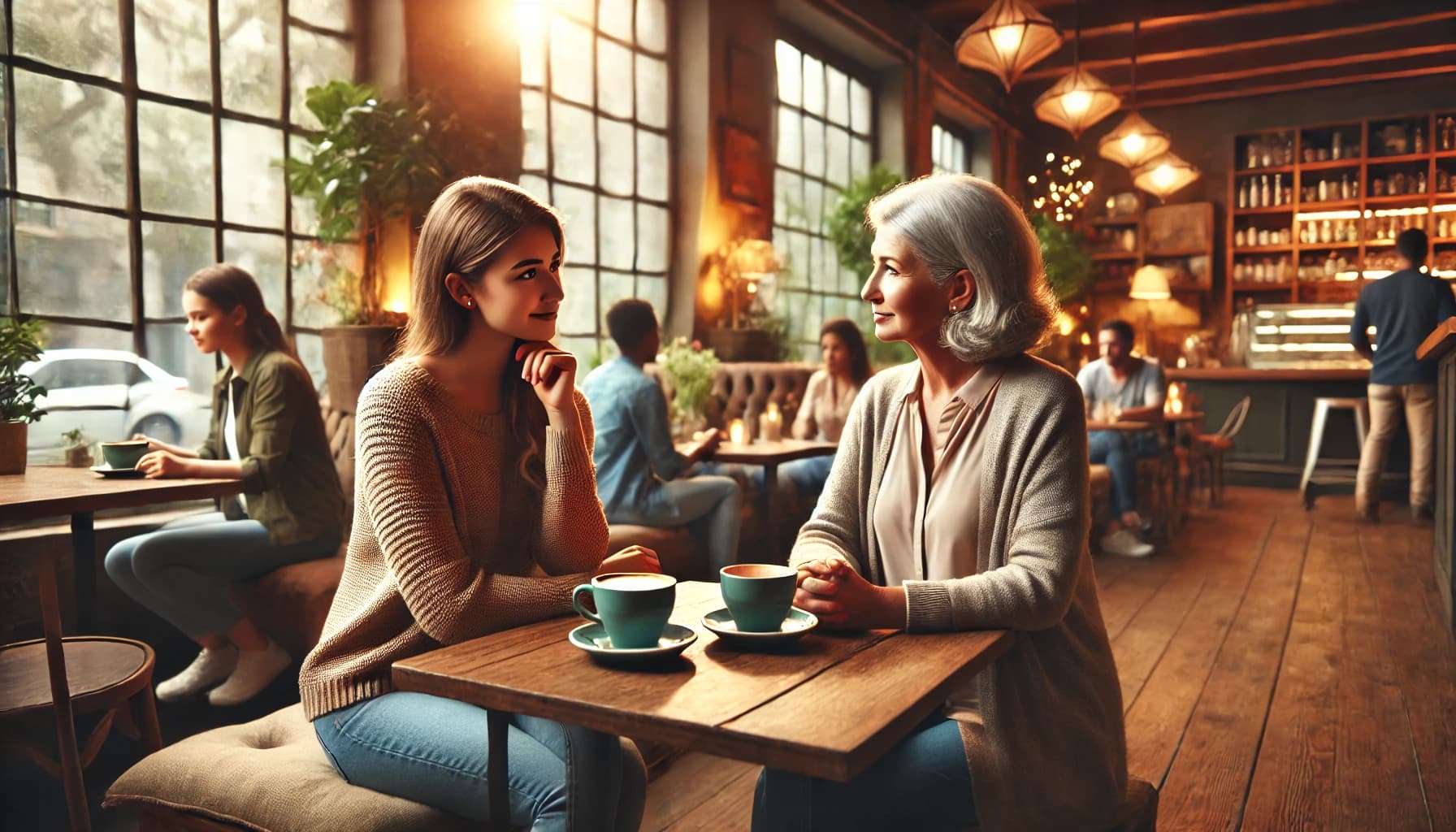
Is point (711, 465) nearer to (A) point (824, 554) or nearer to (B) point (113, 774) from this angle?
(B) point (113, 774)

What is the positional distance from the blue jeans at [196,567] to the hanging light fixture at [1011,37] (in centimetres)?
432

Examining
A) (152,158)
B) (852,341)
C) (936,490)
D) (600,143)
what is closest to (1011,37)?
(852,341)

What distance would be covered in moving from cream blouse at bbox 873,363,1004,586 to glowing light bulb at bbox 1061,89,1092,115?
540 cm

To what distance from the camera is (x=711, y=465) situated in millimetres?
5090

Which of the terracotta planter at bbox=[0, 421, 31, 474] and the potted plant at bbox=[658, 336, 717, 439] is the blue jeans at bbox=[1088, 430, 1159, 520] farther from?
the terracotta planter at bbox=[0, 421, 31, 474]

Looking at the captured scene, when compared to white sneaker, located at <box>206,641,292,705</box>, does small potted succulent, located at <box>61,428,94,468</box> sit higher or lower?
higher

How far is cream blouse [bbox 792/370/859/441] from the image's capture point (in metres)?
5.23

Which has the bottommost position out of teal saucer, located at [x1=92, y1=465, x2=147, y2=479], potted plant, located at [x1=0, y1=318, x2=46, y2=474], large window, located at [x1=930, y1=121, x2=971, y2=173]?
teal saucer, located at [x1=92, y1=465, x2=147, y2=479]

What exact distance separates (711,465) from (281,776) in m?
3.71

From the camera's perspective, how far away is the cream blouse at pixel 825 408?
17.2 ft

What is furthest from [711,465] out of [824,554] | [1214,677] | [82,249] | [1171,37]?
[1171,37]

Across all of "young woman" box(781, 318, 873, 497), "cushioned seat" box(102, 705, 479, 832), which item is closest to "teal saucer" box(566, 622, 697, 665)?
"cushioned seat" box(102, 705, 479, 832)

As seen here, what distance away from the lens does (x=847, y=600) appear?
128 cm

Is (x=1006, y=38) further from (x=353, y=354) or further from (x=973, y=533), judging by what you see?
(x=973, y=533)
